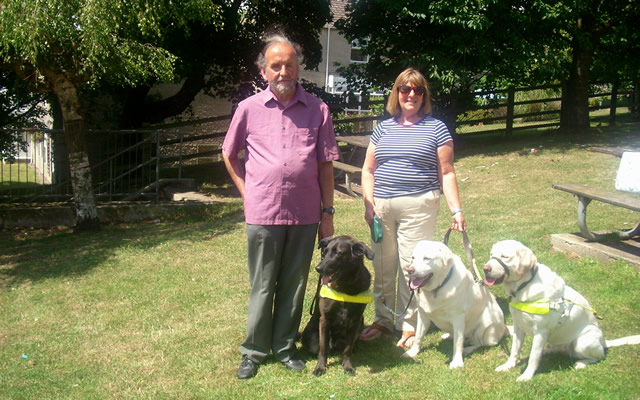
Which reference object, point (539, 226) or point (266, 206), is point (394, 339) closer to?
point (266, 206)

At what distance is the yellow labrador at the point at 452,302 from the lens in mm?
3836

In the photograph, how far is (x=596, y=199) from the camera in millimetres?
5539

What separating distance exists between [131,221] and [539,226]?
656cm

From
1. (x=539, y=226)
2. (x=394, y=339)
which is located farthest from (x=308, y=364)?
(x=539, y=226)

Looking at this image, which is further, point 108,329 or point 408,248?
point 108,329

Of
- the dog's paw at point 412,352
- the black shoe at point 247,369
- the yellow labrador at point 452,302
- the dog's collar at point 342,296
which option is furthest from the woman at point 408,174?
the black shoe at point 247,369

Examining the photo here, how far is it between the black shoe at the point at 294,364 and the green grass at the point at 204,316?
50mm

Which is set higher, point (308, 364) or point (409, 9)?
point (409, 9)

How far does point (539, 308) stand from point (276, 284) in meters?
1.67

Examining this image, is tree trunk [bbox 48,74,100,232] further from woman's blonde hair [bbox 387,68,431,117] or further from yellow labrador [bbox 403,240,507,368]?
yellow labrador [bbox 403,240,507,368]

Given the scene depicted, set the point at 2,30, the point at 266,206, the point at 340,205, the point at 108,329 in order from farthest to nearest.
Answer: the point at 340,205 < the point at 2,30 < the point at 108,329 < the point at 266,206

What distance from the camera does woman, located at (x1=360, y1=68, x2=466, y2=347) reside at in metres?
4.14

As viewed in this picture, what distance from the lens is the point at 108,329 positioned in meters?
5.11

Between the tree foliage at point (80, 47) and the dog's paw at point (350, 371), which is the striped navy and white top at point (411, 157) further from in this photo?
the tree foliage at point (80, 47)
